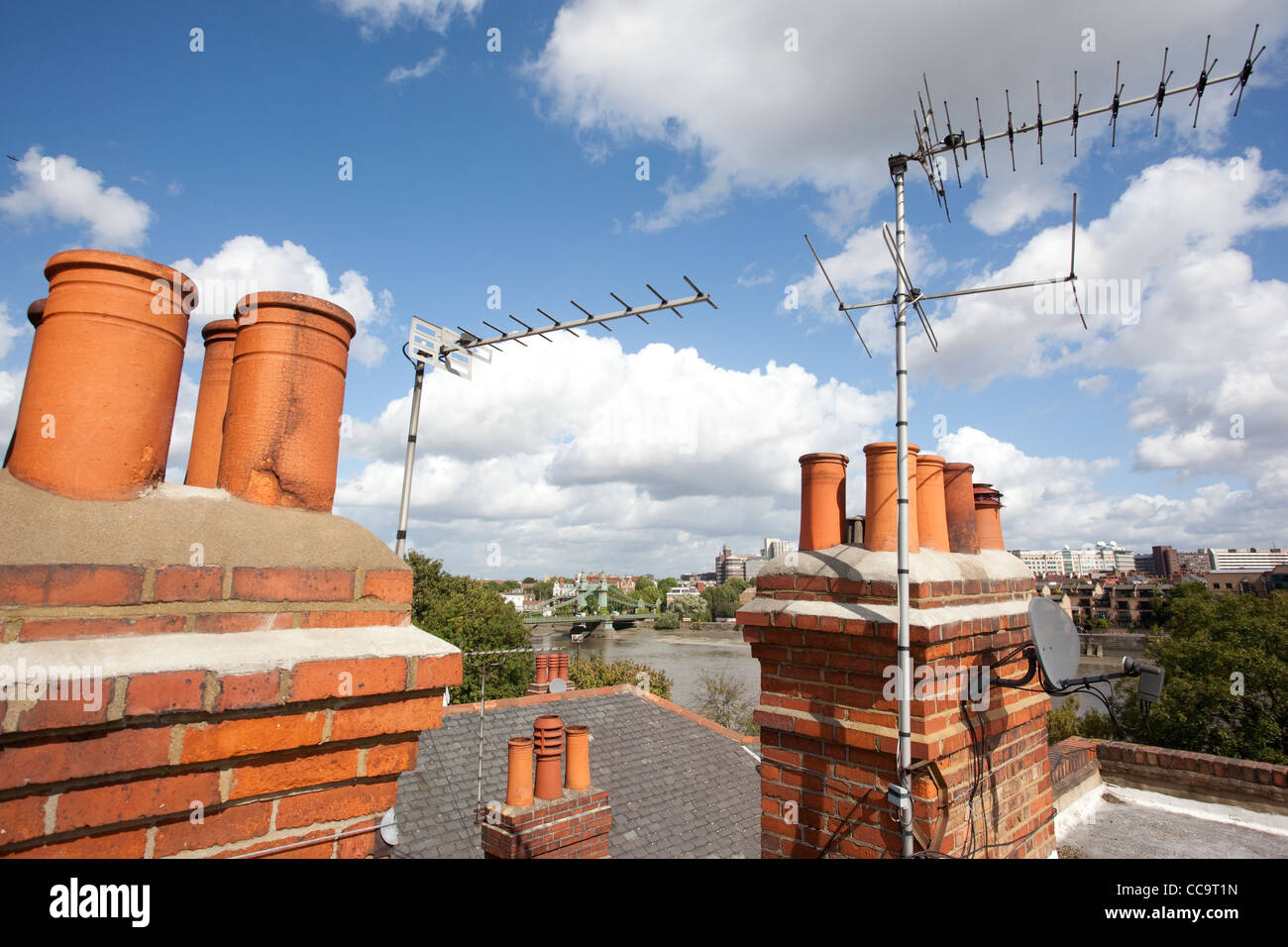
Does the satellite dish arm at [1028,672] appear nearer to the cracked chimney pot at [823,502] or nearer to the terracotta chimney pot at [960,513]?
the terracotta chimney pot at [960,513]

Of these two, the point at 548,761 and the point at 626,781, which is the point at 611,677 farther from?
the point at 548,761

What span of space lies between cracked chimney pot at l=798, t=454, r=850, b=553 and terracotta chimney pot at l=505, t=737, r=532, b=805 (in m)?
5.68

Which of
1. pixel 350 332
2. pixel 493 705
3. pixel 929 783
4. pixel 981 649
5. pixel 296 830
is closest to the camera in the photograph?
pixel 296 830

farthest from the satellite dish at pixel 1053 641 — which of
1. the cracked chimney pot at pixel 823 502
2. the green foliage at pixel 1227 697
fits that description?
the green foliage at pixel 1227 697

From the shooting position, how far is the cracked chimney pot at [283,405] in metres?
1.91

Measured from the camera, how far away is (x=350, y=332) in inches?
84.8

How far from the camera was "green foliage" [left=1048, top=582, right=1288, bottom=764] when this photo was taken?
24047mm

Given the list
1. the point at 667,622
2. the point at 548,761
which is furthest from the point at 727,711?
the point at 667,622

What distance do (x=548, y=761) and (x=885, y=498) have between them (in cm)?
622

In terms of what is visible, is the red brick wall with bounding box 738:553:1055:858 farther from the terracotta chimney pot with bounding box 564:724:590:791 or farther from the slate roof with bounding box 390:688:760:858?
the slate roof with bounding box 390:688:760:858

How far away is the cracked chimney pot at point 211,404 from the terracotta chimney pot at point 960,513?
3.43 meters
